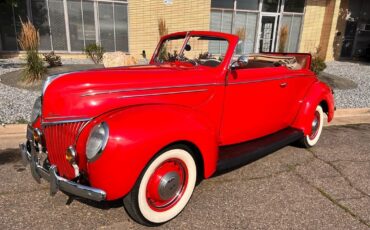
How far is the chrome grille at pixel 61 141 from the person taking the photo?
2.38 metres

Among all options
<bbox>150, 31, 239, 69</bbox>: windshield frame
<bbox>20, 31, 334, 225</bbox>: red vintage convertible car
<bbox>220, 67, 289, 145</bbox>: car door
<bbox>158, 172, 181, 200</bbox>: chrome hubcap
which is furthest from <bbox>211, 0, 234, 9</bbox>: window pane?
<bbox>158, 172, 181, 200</bbox>: chrome hubcap

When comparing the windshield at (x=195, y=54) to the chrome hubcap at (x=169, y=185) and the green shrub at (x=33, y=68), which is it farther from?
the green shrub at (x=33, y=68)

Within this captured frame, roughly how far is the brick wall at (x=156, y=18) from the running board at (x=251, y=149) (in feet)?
28.6

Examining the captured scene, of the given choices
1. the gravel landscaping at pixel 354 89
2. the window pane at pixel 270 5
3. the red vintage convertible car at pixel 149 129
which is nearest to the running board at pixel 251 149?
the red vintage convertible car at pixel 149 129

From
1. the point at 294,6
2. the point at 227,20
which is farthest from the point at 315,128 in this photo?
the point at 294,6

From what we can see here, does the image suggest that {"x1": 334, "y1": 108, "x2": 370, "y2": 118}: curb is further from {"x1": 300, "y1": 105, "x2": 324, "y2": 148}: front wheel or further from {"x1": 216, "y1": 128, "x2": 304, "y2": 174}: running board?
{"x1": 216, "y1": 128, "x2": 304, "y2": 174}: running board

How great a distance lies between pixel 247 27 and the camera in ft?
44.0

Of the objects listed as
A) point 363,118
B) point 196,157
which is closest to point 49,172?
point 196,157

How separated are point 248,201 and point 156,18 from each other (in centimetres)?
993

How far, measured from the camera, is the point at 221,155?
3.14 m

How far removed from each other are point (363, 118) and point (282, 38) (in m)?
4.73

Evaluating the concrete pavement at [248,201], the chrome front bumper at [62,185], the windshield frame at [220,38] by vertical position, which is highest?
the windshield frame at [220,38]

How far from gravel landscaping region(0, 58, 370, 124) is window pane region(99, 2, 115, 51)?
51.8 inches

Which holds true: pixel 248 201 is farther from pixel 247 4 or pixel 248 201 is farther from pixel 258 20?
pixel 258 20
